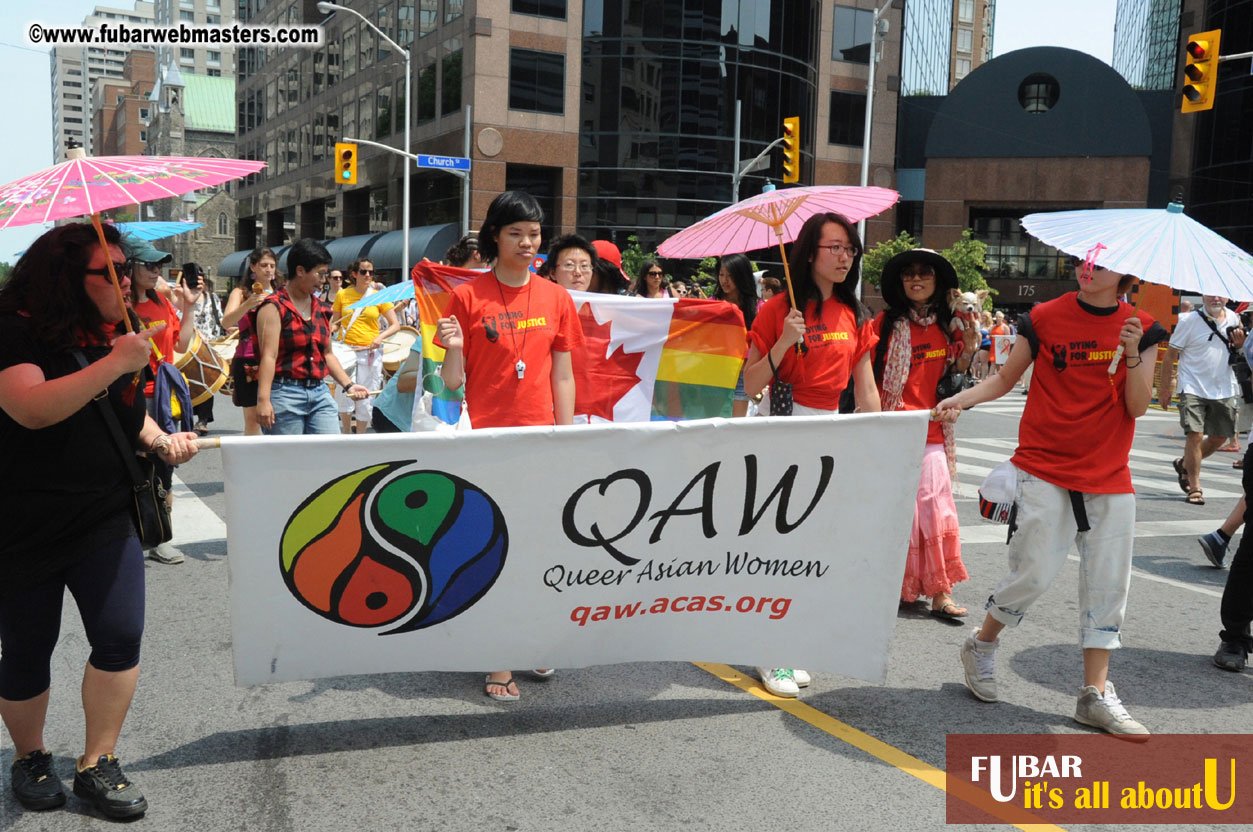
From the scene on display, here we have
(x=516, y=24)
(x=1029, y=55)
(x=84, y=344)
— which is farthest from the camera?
(x=1029, y=55)

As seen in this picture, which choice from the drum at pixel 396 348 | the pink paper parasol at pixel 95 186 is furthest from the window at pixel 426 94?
the pink paper parasol at pixel 95 186

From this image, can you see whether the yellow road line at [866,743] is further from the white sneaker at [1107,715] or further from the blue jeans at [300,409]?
the blue jeans at [300,409]

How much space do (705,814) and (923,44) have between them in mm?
67563

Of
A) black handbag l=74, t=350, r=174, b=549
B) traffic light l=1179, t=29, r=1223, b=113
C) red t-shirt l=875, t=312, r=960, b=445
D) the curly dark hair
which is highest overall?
traffic light l=1179, t=29, r=1223, b=113

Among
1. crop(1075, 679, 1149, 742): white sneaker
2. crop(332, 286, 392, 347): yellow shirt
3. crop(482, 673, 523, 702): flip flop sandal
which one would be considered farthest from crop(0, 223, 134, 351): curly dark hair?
crop(332, 286, 392, 347): yellow shirt

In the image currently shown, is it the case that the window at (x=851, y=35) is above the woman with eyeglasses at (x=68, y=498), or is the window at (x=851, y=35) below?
above

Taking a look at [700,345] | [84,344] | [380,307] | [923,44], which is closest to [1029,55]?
[923,44]

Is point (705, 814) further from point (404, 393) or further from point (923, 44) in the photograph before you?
point (923, 44)

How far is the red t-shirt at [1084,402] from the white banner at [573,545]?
0.59m

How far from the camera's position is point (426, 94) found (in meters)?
45.2

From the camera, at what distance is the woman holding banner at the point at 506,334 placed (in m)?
4.56

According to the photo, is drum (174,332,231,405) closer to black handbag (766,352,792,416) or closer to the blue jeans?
the blue jeans

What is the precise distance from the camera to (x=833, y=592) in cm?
432

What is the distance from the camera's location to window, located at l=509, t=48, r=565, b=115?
137 ft
